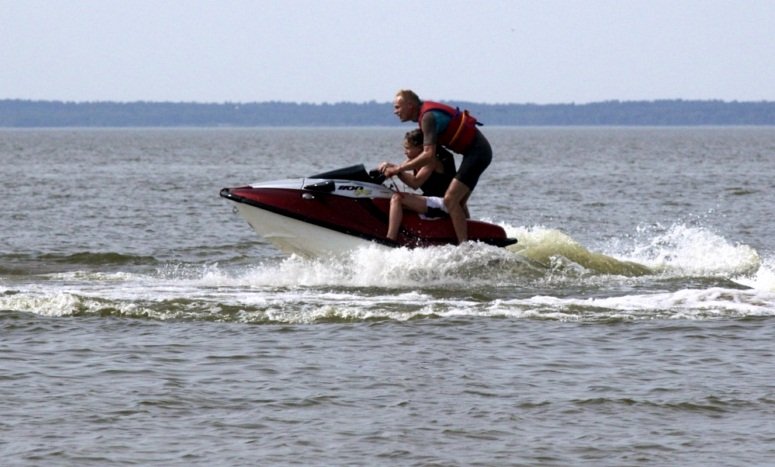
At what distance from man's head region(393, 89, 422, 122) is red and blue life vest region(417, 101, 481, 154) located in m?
0.07

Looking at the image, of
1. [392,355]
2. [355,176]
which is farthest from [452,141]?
[392,355]

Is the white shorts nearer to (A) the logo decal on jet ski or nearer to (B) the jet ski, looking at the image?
(B) the jet ski

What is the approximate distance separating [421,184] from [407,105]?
0.90m

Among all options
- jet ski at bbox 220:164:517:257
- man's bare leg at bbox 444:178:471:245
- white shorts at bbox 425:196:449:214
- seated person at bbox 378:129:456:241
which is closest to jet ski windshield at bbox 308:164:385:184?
jet ski at bbox 220:164:517:257

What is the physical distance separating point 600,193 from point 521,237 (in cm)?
2033

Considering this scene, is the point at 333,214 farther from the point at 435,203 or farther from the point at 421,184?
the point at 435,203

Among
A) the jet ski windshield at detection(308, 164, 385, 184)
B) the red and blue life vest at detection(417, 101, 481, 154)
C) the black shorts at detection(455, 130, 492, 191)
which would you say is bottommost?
the jet ski windshield at detection(308, 164, 385, 184)

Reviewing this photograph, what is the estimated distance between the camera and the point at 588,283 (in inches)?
585

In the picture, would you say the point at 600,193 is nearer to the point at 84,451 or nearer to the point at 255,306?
the point at 255,306

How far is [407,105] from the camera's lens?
13945 millimetres

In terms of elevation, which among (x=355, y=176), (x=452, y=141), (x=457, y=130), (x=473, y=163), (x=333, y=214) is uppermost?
(x=457, y=130)

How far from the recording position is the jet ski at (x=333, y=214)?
563 inches

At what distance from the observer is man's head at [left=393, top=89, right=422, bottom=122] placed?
1395cm

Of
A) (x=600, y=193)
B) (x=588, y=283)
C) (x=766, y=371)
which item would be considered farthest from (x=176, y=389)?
(x=600, y=193)
